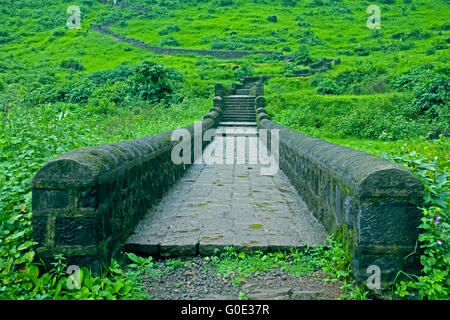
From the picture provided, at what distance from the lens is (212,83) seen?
23.4 m

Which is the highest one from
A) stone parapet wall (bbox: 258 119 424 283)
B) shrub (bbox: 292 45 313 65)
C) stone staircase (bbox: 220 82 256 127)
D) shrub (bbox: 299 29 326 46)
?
shrub (bbox: 299 29 326 46)

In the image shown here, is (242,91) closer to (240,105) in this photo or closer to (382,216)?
(240,105)

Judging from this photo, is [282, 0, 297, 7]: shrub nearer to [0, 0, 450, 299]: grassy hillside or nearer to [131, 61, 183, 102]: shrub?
[0, 0, 450, 299]: grassy hillside

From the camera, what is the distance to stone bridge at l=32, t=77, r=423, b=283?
108 inches

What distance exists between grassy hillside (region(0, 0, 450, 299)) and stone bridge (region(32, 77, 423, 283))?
0.78ft

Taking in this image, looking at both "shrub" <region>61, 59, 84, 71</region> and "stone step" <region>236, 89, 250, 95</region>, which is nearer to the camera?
"stone step" <region>236, 89, 250, 95</region>

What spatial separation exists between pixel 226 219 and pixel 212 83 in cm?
1977

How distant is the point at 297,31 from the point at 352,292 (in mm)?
46980

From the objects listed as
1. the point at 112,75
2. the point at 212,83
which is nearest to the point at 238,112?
the point at 212,83

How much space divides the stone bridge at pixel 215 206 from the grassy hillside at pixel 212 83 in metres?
0.24

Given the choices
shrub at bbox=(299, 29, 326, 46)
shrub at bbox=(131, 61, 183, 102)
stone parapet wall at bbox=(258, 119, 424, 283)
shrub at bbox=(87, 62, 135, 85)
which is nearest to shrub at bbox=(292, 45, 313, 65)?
shrub at bbox=(299, 29, 326, 46)

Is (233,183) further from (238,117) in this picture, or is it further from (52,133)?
(238,117)

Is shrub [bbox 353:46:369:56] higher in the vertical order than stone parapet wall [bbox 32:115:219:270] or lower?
higher
